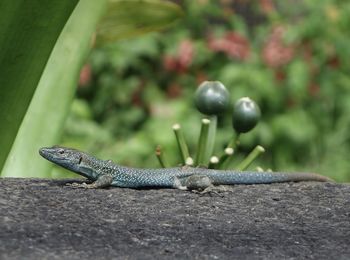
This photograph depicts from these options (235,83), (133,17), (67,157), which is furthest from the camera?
(235,83)

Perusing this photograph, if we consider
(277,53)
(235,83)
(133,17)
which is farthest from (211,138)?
(277,53)

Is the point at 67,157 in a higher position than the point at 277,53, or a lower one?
lower

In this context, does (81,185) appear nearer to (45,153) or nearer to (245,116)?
Result: (45,153)

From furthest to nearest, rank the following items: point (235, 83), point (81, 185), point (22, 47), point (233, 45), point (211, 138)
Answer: point (233, 45), point (235, 83), point (211, 138), point (81, 185), point (22, 47)

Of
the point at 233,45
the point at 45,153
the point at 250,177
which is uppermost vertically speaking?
the point at 233,45

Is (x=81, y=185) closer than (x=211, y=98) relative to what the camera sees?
Yes

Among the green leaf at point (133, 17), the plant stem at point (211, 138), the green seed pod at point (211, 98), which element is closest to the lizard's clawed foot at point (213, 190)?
the plant stem at point (211, 138)

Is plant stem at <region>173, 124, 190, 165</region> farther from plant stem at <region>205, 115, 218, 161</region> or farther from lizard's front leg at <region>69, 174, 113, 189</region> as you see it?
lizard's front leg at <region>69, 174, 113, 189</region>
